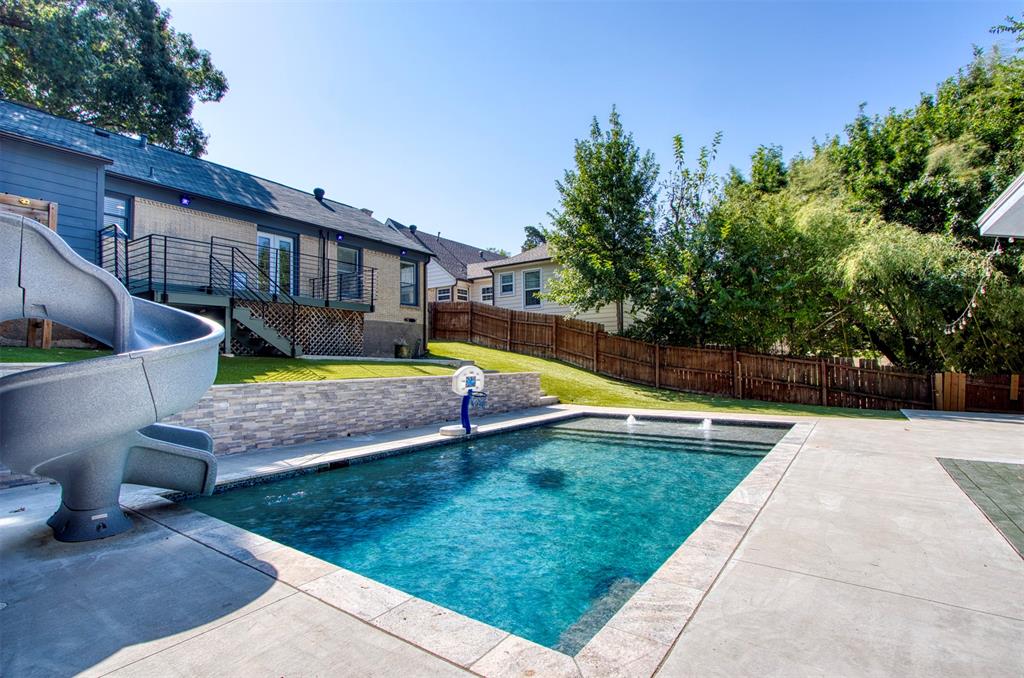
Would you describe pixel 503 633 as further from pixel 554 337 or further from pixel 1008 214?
pixel 554 337

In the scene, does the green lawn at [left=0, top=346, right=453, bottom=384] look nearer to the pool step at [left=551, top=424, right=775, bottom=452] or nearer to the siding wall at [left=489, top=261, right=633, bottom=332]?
the pool step at [left=551, top=424, right=775, bottom=452]

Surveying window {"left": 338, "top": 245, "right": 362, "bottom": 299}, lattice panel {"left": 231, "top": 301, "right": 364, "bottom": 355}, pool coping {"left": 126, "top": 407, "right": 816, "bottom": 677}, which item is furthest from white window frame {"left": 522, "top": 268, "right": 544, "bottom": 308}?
pool coping {"left": 126, "top": 407, "right": 816, "bottom": 677}

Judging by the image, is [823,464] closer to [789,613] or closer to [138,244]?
[789,613]

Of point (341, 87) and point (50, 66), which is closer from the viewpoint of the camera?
point (341, 87)

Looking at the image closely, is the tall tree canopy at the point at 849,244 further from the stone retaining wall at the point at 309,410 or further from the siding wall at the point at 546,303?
the stone retaining wall at the point at 309,410

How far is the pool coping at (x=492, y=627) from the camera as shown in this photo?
215cm

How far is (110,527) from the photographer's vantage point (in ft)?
12.0

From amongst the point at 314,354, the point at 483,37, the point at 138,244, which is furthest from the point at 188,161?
the point at 483,37

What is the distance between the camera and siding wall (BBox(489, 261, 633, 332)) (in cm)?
2153

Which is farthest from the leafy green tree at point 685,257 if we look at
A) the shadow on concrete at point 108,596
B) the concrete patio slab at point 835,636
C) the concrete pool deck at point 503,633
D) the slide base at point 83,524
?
the slide base at point 83,524

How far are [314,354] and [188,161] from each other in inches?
261

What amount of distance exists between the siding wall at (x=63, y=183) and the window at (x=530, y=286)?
54.5ft

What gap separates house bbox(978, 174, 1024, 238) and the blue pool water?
4.12 metres

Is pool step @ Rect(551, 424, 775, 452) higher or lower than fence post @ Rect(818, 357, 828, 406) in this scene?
lower
